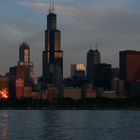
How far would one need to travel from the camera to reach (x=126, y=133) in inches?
3413

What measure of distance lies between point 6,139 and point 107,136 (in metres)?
12.8

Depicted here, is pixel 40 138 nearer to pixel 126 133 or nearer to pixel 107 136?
pixel 107 136

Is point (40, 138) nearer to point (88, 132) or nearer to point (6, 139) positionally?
point (6, 139)

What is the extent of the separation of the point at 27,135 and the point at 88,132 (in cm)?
1034

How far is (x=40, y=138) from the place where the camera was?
76938 millimetres

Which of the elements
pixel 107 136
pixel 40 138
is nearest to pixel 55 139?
pixel 40 138

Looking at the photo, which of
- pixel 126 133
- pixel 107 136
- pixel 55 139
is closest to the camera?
pixel 55 139

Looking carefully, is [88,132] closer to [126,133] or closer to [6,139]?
[126,133]

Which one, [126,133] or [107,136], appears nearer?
[107,136]

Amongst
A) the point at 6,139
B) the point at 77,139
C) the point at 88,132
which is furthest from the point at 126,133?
the point at 6,139

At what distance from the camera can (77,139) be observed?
75.9m

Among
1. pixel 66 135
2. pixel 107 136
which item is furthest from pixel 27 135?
pixel 107 136

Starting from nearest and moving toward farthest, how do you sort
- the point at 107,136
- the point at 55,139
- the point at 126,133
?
the point at 55,139 → the point at 107,136 → the point at 126,133

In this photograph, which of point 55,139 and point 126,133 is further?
point 126,133
